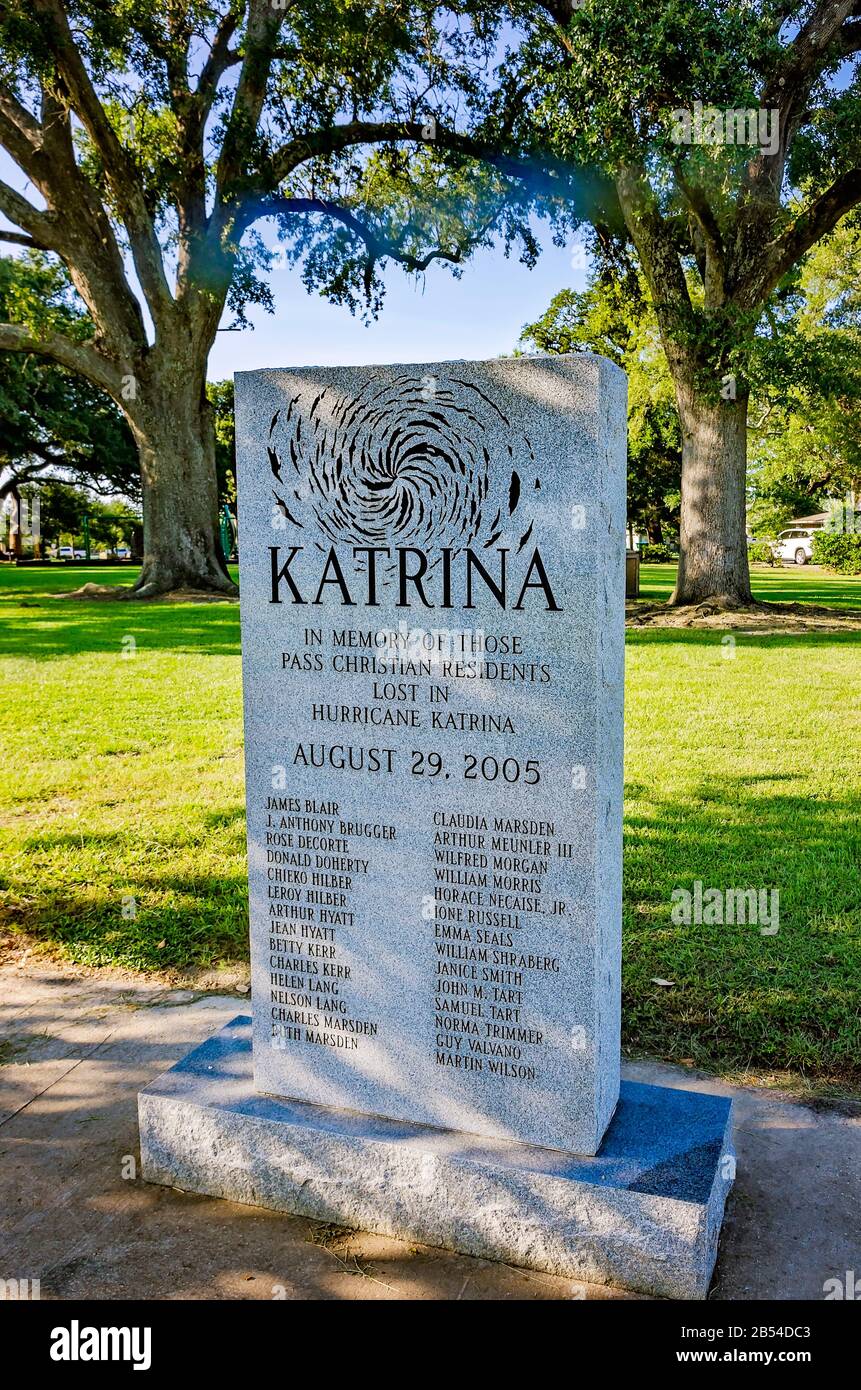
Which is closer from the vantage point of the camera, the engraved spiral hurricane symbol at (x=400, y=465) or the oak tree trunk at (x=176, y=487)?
the engraved spiral hurricane symbol at (x=400, y=465)

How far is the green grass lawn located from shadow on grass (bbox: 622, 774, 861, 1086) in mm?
12

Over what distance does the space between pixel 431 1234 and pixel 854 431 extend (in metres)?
29.7

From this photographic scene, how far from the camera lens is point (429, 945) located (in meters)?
2.94

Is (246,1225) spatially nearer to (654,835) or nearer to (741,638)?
(654,835)

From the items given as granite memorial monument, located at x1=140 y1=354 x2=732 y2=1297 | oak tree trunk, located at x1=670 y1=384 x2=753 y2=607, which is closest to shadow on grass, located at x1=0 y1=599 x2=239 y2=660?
oak tree trunk, located at x1=670 y1=384 x2=753 y2=607

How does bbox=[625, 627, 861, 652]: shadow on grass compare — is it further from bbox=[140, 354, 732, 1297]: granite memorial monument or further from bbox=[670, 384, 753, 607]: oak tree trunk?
bbox=[140, 354, 732, 1297]: granite memorial monument

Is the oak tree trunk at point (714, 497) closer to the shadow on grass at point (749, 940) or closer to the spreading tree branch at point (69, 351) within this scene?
the shadow on grass at point (749, 940)

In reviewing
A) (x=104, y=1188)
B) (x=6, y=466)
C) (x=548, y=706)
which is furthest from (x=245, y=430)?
(x=6, y=466)

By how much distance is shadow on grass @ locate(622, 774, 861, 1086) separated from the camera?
3803mm

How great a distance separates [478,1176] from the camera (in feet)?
9.03

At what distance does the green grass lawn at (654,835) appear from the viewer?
4.09 m

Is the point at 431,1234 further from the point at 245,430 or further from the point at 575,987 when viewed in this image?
the point at 245,430

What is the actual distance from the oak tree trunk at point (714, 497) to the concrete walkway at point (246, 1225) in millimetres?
14318

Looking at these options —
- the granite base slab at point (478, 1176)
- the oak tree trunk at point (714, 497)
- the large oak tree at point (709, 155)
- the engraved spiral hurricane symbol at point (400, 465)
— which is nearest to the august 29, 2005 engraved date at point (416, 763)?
the engraved spiral hurricane symbol at point (400, 465)
